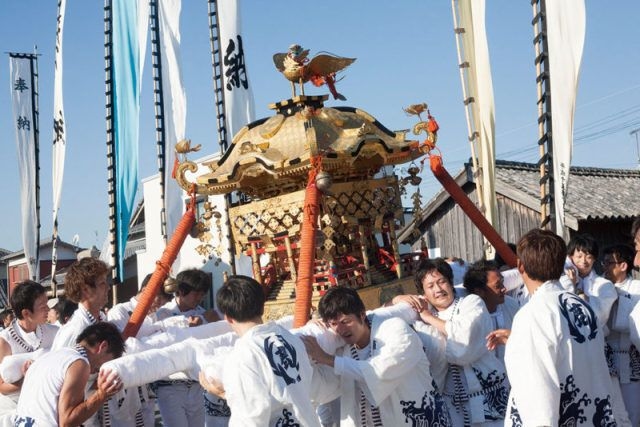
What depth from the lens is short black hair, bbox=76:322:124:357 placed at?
358 centimetres

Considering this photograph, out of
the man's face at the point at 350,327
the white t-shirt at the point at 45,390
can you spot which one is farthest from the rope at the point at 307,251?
the white t-shirt at the point at 45,390

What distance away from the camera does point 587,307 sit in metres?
2.99

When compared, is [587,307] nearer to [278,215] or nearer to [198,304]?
[278,215]

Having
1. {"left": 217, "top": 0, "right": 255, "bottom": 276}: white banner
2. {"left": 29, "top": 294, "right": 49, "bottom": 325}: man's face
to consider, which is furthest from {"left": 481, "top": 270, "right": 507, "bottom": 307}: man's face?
{"left": 217, "top": 0, "right": 255, "bottom": 276}: white banner

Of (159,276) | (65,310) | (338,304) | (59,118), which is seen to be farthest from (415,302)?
(59,118)

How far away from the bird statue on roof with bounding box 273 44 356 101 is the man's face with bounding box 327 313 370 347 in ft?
8.05

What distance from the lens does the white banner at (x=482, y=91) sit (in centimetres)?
582

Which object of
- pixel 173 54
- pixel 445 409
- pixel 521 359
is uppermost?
pixel 173 54

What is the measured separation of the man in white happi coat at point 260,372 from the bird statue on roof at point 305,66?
102 inches

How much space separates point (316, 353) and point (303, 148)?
2066mm

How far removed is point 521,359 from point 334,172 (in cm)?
265

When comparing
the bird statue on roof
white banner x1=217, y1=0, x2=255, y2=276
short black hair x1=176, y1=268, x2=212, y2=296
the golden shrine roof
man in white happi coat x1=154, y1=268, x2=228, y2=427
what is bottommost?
man in white happi coat x1=154, y1=268, x2=228, y2=427

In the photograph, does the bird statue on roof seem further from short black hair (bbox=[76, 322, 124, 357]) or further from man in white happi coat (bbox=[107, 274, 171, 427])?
short black hair (bbox=[76, 322, 124, 357])

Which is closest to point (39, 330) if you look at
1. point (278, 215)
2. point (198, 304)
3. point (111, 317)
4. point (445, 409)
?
point (111, 317)
